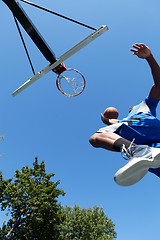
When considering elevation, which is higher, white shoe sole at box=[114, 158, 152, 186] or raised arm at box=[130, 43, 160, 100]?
raised arm at box=[130, 43, 160, 100]

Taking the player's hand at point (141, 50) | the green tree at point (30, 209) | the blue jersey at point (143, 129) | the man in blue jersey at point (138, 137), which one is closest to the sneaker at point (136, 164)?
the man in blue jersey at point (138, 137)

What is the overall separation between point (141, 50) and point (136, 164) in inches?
62.5

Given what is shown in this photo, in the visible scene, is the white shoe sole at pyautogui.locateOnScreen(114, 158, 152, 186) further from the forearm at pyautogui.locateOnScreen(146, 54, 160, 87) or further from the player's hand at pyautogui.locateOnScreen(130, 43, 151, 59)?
the player's hand at pyautogui.locateOnScreen(130, 43, 151, 59)

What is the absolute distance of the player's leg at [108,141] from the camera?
2.48m

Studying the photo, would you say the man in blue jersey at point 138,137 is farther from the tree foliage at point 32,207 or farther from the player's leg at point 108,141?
the tree foliage at point 32,207

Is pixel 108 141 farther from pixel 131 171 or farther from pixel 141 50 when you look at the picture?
pixel 141 50

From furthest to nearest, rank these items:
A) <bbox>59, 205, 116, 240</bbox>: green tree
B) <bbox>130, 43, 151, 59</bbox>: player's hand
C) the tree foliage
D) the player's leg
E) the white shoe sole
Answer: <bbox>59, 205, 116, 240</bbox>: green tree → the tree foliage → <bbox>130, 43, 151, 59</bbox>: player's hand → the player's leg → the white shoe sole

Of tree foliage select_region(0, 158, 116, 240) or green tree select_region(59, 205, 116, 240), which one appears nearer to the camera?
tree foliage select_region(0, 158, 116, 240)

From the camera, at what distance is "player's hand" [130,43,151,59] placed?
2.87 m

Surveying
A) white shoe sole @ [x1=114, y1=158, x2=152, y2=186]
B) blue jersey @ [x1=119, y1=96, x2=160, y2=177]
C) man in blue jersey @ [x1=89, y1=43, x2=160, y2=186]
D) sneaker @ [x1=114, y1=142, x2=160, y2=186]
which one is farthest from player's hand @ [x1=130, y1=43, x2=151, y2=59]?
white shoe sole @ [x1=114, y1=158, x2=152, y2=186]

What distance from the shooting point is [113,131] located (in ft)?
9.67

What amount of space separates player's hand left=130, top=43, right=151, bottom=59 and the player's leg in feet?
3.82

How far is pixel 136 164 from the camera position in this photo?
2.17m

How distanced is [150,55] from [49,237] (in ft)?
52.1
